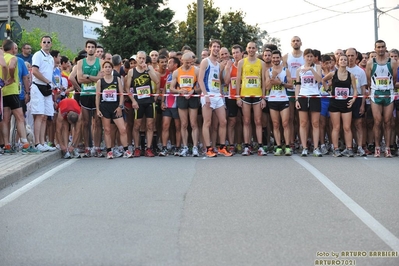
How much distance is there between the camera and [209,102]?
49.0 ft

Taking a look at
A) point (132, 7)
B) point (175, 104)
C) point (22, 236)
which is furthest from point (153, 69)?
point (132, 7)

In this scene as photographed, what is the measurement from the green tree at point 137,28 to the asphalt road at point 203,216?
3539cm

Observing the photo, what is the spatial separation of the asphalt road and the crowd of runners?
2.31 m

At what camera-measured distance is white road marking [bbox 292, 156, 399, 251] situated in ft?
22.2

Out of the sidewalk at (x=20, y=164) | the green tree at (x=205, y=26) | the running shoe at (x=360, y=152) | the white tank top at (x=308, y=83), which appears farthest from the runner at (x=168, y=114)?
Answer: the green tree at (x=205, y=26)

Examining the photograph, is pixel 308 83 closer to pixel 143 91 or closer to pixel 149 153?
pixel 143 91

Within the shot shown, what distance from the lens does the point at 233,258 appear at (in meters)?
6.15

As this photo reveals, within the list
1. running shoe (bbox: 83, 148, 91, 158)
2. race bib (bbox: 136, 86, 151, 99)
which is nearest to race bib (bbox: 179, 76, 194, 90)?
race bib (bbox: 136, 86, 151, 99)

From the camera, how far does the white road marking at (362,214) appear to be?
6762mm

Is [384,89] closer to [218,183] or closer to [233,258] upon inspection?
[218,183]

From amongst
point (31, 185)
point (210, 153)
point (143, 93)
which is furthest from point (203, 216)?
point (143, 93)

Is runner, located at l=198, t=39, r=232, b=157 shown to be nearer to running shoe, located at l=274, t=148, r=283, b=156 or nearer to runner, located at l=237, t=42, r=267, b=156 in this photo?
runner, located at l=237, t=42, r=267, b=156

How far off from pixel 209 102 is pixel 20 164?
14.0ft

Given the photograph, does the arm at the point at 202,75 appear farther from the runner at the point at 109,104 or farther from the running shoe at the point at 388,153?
the running shoe at the point at 388,153
